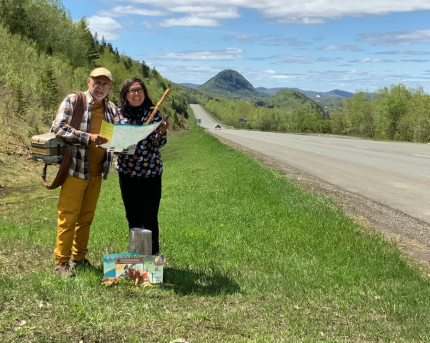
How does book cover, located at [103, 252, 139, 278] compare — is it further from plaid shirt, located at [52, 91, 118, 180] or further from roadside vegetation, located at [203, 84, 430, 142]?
roadside vegetation, located at [203, 84, 430, 142]

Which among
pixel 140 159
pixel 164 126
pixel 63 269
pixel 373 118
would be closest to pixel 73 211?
pixel 63 269

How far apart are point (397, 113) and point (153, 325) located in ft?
289

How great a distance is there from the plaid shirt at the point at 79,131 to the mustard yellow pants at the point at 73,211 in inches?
5.2

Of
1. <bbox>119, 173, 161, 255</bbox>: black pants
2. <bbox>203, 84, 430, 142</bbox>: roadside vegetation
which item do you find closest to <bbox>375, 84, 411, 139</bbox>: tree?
<bbox>203, 84, 430, 142</bbox>: roadside vegetation

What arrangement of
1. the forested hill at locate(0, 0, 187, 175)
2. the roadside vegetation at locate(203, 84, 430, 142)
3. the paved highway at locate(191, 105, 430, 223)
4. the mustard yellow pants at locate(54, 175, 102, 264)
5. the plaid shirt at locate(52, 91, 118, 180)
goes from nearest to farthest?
the plaid shirt at locate(52, 91, 118, 180) < the mustard yellow pants at locate(54, 175, 102, 264) < the paved highway at locate(191, 105, 430, 223) < the forested hill at locate(0, 0, 187, 175) < the roadside vegetation at locate(203, 84, 430, 142)

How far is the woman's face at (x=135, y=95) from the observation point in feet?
16.2

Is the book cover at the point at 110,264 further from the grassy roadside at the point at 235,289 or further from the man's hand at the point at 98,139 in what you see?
the man's hand at the point at 98,139

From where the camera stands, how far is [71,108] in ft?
15.8

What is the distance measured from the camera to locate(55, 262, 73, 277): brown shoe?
5.08m

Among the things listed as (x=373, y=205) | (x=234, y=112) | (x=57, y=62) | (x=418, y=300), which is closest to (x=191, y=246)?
(x=418, y=300)

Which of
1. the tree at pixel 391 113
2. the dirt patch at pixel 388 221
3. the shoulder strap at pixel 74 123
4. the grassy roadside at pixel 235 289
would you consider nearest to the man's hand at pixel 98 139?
the shoulder strap at pixel 74 123

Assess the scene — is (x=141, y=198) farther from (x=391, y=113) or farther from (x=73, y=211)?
(x=391, y=113)

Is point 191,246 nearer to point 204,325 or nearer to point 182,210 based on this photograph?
point 204,325

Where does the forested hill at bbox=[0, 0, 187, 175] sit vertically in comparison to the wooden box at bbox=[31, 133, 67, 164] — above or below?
above
